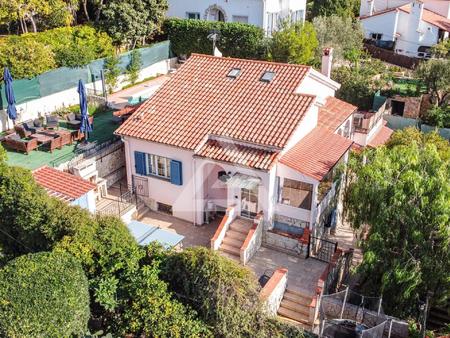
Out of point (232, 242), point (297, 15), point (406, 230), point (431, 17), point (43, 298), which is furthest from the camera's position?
point (431, 17)

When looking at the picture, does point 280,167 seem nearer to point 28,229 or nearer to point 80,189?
point 80,189

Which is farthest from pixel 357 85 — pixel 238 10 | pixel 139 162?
pixel 139 162

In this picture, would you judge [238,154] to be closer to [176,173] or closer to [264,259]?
[176,173]

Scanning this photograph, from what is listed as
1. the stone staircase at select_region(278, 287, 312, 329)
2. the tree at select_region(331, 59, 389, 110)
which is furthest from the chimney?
the stone staircase at select_region(278, 287, 312, 329)

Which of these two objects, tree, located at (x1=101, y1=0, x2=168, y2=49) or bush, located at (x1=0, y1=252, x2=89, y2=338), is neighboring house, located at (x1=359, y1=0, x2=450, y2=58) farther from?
bush, located at (x1=0, y1=252, x2=89, y2=338)

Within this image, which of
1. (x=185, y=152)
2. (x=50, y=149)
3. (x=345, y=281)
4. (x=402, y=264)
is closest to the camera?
(x=402, y=264)

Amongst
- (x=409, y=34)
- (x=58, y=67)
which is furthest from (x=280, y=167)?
(x=409, y=34)
